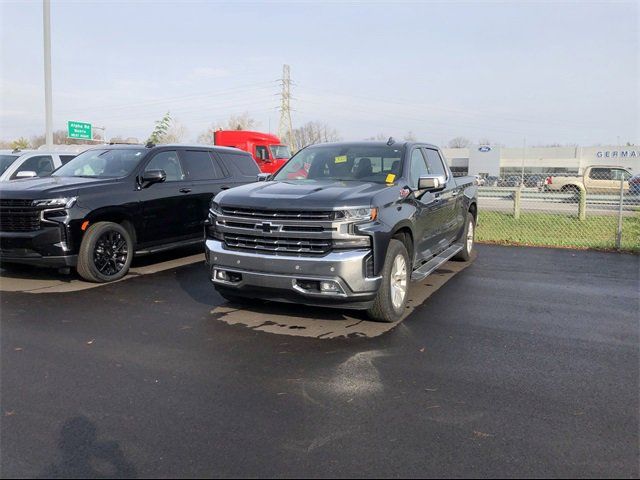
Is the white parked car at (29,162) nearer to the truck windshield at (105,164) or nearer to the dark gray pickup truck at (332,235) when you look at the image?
the truck windshield at (105,164)

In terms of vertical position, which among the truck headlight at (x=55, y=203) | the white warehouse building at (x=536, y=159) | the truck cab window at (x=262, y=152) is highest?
the white warehouse building at (x=536, y=159)

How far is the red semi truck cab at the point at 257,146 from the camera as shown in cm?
2095

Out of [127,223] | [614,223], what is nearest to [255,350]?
[127,223]

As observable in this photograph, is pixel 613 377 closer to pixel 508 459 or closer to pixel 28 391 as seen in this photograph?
pixel 508 459

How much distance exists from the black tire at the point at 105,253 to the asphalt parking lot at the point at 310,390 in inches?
18.8

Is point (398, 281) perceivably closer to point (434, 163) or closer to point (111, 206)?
point (434, 163)

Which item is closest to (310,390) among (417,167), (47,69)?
(417,167)

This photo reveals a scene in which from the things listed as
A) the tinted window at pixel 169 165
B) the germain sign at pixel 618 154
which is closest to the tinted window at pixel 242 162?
the tinted window at pixel 169 165

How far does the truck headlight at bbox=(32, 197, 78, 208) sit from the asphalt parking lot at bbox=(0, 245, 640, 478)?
1137mm

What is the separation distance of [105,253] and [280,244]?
323 centimetres

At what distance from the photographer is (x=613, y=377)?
4.19 m

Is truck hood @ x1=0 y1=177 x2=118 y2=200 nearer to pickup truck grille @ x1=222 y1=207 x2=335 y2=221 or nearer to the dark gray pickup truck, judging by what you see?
the dark gray pickup truck

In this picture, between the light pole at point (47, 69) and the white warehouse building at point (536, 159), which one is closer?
the light pole at point (47, 69)

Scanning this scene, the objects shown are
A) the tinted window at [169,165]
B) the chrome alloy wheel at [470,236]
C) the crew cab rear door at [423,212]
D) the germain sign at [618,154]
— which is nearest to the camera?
the crew cab rear door at [423,212]
